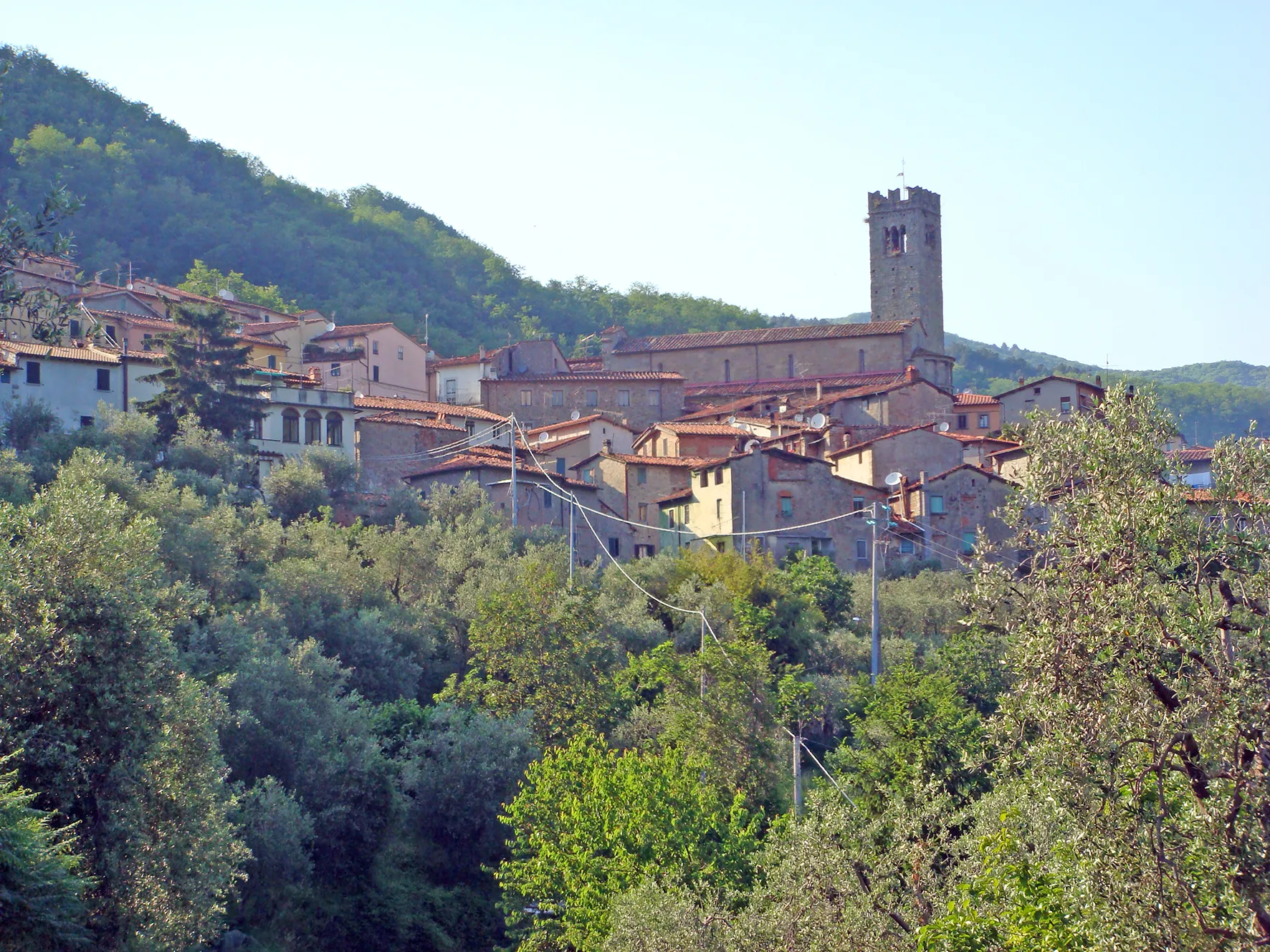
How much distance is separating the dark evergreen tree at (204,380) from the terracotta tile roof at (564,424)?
14.9 m

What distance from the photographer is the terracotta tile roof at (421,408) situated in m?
64.0

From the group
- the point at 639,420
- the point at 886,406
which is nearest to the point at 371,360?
the point at 639,420

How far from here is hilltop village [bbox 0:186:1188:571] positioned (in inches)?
2188

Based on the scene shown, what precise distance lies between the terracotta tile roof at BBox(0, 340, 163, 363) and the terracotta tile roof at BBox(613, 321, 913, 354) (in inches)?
1313

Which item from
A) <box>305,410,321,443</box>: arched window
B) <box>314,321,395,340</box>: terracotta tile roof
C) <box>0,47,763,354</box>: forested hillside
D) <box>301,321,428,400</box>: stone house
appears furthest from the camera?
<box>0,47,763,354</box>: forested hillside

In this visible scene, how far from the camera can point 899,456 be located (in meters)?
61.3

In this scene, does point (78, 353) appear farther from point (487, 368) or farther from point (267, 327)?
point (487, 368)

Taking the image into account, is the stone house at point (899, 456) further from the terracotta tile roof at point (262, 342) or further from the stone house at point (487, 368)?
the terracotta tile roof at point (262, 342)

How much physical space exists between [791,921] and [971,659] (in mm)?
20133

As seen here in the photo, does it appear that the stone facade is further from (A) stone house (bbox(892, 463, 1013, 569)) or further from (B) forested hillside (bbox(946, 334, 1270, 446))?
(A) stone house (bbox(892, 463, 1013, 569))

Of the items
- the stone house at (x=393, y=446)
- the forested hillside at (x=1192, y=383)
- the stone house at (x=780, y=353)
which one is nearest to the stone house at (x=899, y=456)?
the stone house at (x=393, y=446)

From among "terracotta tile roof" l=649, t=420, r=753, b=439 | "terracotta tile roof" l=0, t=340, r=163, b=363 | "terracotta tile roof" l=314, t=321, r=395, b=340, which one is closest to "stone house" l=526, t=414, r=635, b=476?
"terracotta tile roof" l=649, t=420, r=753, b=439

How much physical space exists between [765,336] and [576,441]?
78.9 ft

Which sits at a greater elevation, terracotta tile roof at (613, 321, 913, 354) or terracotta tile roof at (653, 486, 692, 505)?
terracotta tile roof at (613, 321, 913, 354)
